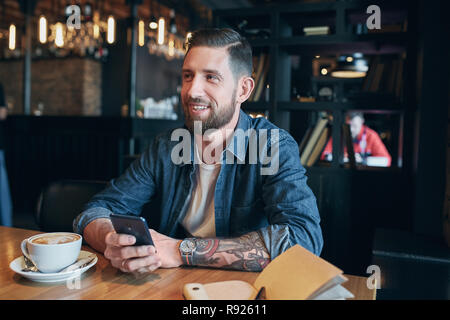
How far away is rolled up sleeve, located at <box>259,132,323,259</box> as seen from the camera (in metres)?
1.03

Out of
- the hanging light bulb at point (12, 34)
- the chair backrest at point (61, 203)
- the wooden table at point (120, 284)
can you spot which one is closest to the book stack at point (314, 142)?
the chair backrest at point (61, 203)

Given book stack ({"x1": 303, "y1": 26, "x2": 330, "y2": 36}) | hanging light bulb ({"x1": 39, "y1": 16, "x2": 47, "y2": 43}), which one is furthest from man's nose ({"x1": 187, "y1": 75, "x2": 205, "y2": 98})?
hanging light bulb ({"x1": 39, "y1": 16, "x2": 47, "y2": 43})

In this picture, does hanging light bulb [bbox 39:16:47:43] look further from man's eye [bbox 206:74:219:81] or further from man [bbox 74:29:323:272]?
man's eye [bbox 206:74:219:81]

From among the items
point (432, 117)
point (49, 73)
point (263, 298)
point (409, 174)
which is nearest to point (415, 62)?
point (432, 117)

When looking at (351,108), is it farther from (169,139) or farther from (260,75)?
(169,139)

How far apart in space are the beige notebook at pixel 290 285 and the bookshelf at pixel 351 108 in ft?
4.74

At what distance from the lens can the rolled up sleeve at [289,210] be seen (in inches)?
40.6

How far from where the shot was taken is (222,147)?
4.67ft

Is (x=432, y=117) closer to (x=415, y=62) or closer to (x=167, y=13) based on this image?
(x=415, y=62)

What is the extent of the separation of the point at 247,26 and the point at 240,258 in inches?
78.7

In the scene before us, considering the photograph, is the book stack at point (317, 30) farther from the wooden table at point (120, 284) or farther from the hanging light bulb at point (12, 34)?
the hanging light bulb at point (12, 34)

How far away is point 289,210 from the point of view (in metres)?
1.13

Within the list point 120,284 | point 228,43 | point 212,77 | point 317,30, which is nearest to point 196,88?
point 212,77

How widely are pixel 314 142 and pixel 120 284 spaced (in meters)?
1.59
